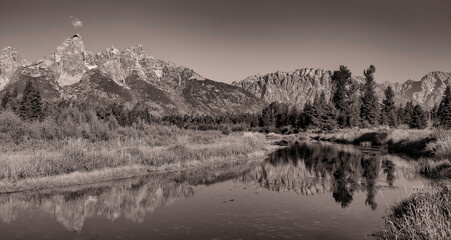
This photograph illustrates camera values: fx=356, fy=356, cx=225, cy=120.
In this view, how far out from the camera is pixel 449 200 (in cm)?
1177

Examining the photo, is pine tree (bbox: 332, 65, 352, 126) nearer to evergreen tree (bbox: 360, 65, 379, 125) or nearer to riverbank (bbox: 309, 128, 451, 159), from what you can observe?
evergreen tree (bbox: 360, 65, 379, 125)

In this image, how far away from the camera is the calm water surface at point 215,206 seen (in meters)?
14.1

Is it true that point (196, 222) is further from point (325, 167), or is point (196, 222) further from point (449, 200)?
point (325, 167)

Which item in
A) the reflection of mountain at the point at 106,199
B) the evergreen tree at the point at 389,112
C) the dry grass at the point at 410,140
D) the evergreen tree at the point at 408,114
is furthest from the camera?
the evergreen tree at the point at 408,114

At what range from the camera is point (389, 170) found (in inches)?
1134

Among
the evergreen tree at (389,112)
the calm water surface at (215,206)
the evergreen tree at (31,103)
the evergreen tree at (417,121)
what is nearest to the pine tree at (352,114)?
the evergreen tree at (389,112)

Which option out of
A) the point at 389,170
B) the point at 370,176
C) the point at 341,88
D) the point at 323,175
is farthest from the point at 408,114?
the point at 323,175

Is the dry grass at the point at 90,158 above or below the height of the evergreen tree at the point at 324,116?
below

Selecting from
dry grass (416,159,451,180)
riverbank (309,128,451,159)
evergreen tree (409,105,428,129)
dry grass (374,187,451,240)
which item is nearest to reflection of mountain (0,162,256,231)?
dry grass (374,187,451,240)

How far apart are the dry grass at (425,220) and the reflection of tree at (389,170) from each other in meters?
10.9

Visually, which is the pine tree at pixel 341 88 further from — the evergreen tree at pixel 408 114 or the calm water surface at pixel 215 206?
the calm water surface at pixel 215 206

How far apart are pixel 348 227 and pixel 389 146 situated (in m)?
Result: 36.9

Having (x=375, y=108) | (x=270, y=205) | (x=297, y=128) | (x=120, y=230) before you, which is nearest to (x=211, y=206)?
(x=270, y=205)

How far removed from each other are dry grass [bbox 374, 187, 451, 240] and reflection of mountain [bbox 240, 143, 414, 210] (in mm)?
5176
